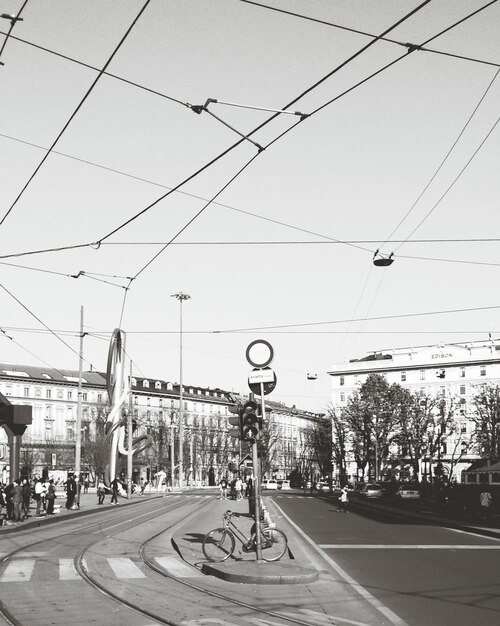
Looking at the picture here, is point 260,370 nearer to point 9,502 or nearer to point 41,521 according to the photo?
point 9,502

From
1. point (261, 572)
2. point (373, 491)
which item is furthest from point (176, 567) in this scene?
point (373, 491)

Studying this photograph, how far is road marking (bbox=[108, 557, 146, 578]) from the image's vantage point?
14.7 m

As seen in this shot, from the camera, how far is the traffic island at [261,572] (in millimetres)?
13484

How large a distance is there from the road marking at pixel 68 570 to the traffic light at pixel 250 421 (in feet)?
12.7

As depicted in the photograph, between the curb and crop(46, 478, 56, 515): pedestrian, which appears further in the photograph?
crop(46, 478, 56, 515): pedestrian

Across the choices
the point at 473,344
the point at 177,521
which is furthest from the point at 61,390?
the point at 177,521

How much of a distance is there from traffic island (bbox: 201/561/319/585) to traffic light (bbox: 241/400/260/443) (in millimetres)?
2263

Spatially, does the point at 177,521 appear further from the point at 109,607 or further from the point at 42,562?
the point at 109,607

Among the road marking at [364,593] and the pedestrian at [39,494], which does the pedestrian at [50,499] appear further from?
the road marking at [364,593]

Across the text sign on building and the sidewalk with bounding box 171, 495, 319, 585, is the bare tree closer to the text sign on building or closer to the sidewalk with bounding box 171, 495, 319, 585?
the sidewalk with bounding box 171, 495, 319, 585

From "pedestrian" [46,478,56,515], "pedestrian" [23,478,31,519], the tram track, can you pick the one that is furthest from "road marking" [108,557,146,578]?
"pedestrian" [46,478,56,515]

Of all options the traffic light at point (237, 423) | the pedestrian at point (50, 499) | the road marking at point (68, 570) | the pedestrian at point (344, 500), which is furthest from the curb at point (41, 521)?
the pedestrian at point (344, 500)

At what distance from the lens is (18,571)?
14945 mm

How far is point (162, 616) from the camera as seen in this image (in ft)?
34.4
